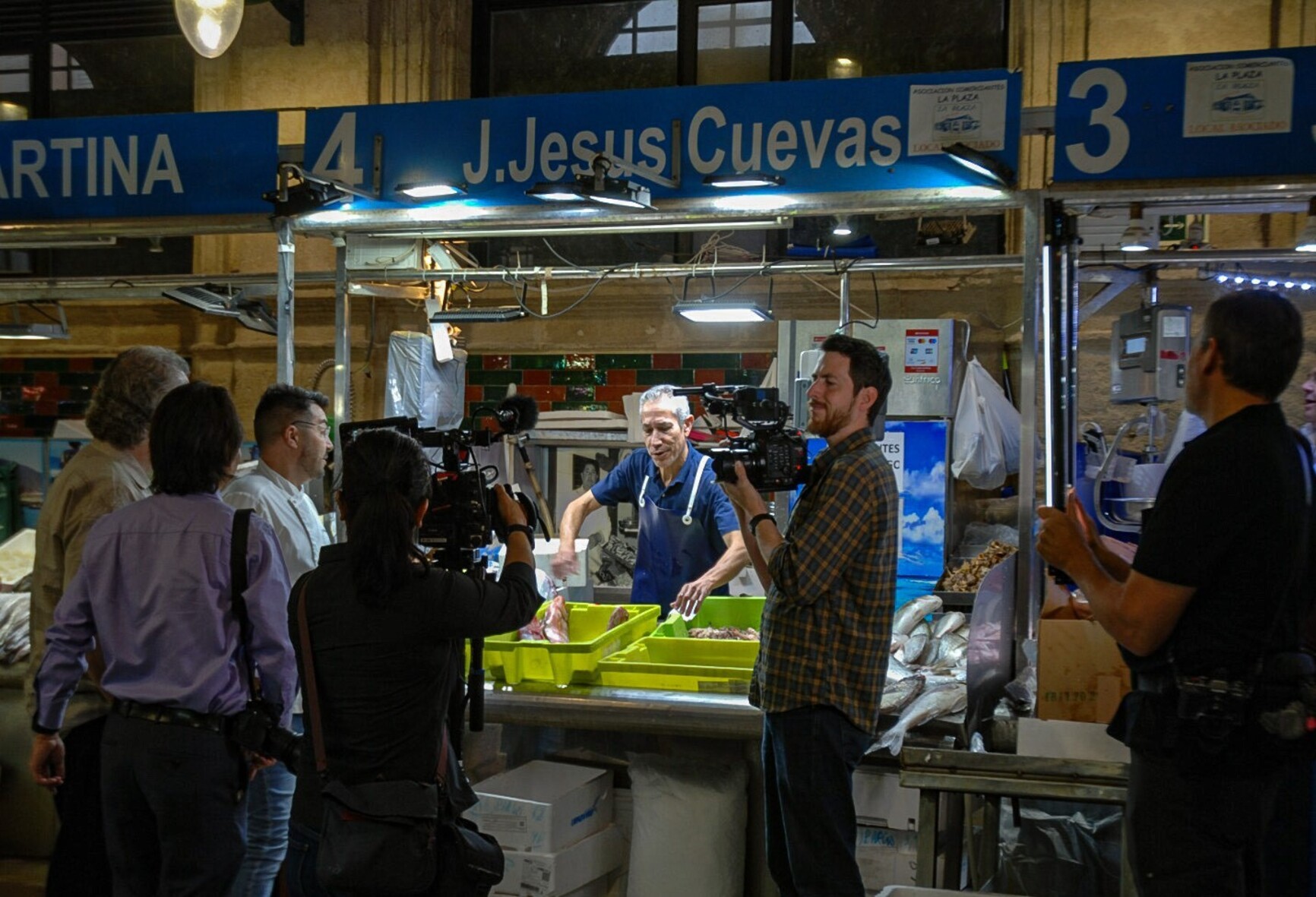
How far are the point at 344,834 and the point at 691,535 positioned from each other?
2.93 meters

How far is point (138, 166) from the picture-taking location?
14.7 feet

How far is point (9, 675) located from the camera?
4398 millimetres

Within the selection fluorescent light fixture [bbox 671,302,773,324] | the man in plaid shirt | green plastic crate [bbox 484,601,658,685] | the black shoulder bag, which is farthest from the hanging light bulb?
the man in plaid shirt

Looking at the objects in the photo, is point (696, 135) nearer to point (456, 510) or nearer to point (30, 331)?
point (456, 510)

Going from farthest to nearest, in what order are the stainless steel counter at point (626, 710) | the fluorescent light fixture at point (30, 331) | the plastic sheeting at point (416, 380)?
the plastic sheeting at point (416, 380) → the fluorescent light fixture at point (30, 331) → the stainless steel counter at point (626, 710)

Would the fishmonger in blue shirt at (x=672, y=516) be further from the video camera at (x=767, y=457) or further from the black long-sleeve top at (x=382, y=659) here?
the black long-sleeve top at (x=382, y=659)

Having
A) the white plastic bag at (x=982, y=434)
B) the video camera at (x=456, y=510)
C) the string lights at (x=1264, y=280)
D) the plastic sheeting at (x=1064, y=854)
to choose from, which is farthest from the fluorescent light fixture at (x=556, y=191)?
the white plastic bag at (x=982, y=434)

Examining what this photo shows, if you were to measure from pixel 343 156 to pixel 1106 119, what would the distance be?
8.44 feet

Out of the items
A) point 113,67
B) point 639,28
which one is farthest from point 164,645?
point 113,67

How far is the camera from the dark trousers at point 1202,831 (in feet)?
7.82

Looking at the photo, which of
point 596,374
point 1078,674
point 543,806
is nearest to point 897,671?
point 1078,674

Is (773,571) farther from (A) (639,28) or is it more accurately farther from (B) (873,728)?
(A) (639,28)

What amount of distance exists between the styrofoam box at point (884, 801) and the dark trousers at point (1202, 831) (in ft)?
4.19

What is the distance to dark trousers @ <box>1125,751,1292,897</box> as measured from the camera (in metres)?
2.38
